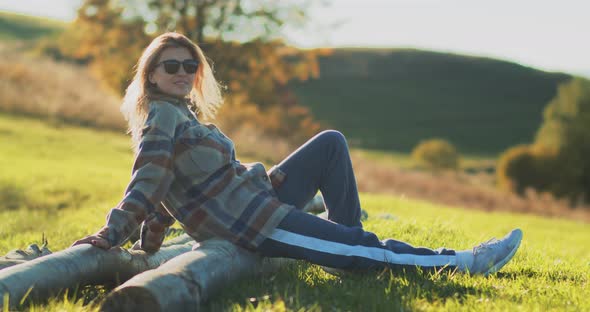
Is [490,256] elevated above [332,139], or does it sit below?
below

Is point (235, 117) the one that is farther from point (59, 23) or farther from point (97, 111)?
point (59, 23)


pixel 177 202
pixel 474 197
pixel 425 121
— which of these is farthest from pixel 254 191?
pixel 425 121

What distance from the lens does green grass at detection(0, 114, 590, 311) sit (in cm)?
354

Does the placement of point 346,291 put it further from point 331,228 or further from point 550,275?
point 550,275

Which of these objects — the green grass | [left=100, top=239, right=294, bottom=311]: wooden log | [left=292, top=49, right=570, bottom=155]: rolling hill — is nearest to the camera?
[left=100, top=239, right=294, bottom=311]: wooden log

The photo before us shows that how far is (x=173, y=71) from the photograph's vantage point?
13.6 ft

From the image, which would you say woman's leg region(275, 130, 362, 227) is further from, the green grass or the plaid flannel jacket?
the green grass

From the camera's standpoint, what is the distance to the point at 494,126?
65438 mm

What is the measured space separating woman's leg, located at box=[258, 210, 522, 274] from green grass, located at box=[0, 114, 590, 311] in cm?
10

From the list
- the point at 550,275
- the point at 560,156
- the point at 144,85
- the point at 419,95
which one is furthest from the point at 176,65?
the point at 419,95

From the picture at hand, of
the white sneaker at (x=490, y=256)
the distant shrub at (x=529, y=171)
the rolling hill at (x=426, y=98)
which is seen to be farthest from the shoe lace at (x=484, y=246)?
the rolling hill at (x=426, y=98)

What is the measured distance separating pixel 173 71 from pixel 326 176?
4.11 feet

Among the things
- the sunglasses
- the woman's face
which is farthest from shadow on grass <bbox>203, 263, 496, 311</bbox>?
the sunglasses

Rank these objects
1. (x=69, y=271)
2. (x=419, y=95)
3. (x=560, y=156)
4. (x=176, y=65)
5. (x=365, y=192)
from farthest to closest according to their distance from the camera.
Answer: (x=419, y=95) → (x=560, y=156) → (x=365, y=192) → (x=176, y=65) → (x=69, y=271)
